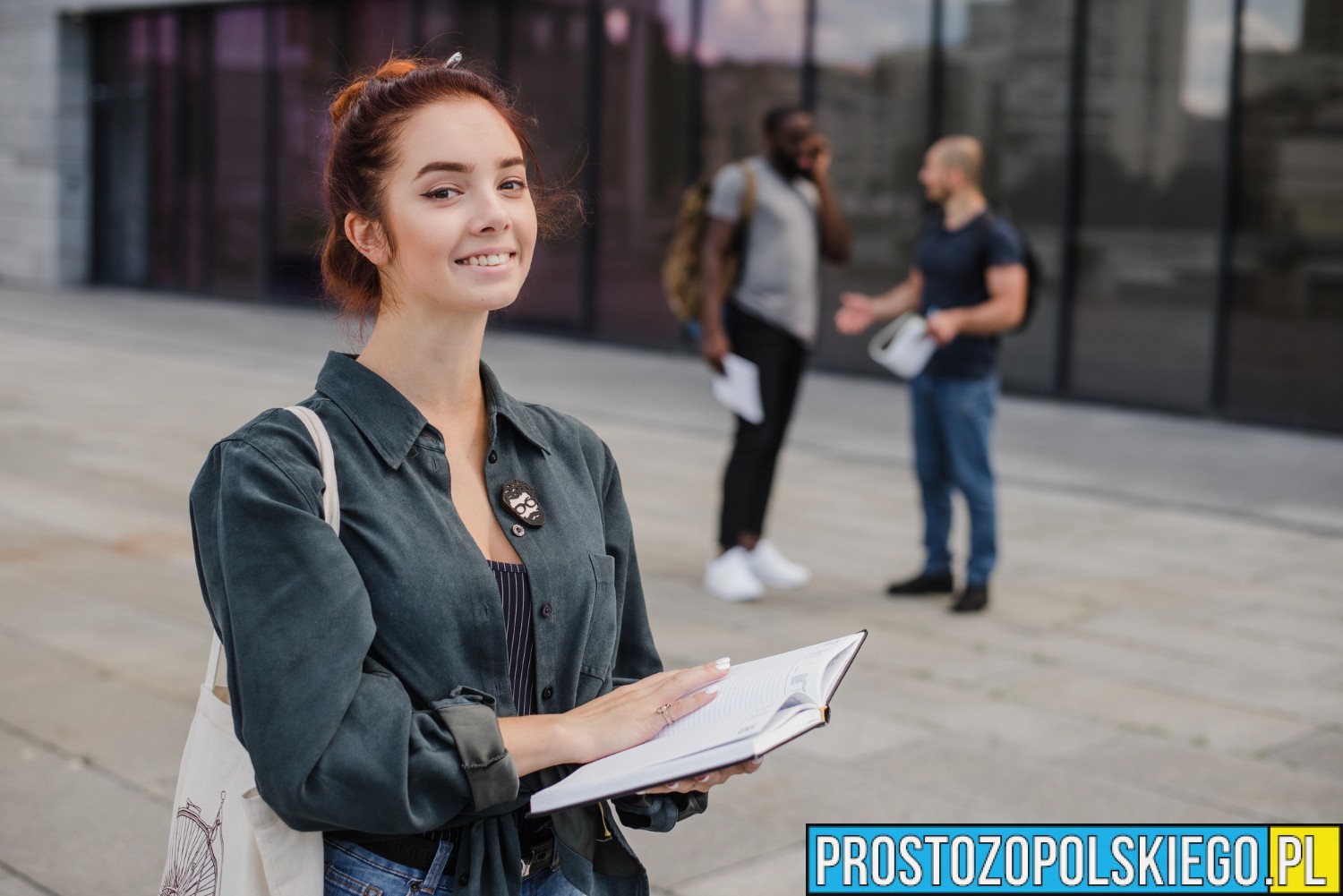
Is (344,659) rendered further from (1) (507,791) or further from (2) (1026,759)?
(2) (1026,759)

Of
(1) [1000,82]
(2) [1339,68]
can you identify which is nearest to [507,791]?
(2) [1339,68]

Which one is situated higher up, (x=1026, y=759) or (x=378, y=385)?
(x=378, y=385)

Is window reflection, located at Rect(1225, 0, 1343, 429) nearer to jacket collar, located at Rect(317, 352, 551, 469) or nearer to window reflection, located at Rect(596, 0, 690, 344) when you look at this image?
window reflection, located at Rect(596, 0, 690, 344)

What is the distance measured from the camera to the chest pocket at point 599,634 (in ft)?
6.36

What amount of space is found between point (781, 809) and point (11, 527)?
4646mm

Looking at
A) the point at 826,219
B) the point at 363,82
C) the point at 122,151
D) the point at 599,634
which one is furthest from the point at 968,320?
the point at 122,151

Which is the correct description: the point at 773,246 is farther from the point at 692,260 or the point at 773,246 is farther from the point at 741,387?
the point at 741,387

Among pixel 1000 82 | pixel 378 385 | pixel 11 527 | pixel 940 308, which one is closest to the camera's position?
pixel 378 385

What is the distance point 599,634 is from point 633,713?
8.0 inches

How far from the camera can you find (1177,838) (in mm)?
4066

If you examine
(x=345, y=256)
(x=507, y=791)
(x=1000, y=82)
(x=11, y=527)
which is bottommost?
(x=11, y=527)

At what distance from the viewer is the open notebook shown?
159 centimetres

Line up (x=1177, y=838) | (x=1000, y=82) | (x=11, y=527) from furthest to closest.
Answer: (x=1000, y=82) → (x=11, y=527) → (x=1177, y=838)

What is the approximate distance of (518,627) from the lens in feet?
6.07
